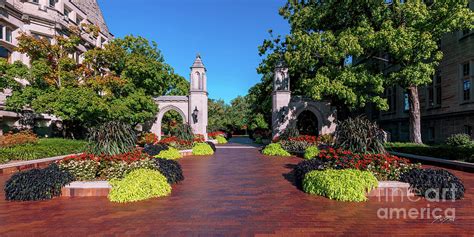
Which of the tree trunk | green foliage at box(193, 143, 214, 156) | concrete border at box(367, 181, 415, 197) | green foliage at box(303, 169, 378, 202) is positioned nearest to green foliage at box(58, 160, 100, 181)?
green foliage at box(303, 169, 378, 202)

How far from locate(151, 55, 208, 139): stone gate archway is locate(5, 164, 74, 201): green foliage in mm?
16342

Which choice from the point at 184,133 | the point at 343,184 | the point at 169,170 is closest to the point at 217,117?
the point at 184,133

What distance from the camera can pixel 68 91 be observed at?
14.4 metres

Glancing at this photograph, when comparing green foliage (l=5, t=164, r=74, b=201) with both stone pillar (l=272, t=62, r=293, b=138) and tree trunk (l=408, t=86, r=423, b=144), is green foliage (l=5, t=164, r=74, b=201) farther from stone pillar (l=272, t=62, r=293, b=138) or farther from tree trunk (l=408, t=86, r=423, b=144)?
tree trunk (l=408, t=86, r=423, b=144)

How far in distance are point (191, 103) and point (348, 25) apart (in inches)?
565

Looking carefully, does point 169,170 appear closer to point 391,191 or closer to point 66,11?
point 391,191

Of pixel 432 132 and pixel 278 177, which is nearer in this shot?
pixel 278 177

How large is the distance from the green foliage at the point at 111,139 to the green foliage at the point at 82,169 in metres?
1.03

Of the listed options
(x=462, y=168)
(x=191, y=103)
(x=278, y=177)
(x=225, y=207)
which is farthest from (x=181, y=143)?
(x=462, y=168)

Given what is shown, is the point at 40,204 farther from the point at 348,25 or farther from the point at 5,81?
the point at 348,25

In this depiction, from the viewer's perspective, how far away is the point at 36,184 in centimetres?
575

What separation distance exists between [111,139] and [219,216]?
5309 mm

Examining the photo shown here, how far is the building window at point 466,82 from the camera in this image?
1573 cm

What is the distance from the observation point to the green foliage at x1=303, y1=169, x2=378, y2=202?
5531 mm
